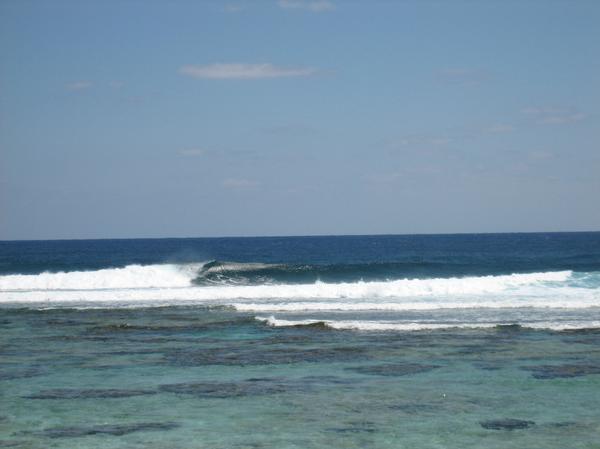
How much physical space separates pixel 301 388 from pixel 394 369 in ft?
9.58

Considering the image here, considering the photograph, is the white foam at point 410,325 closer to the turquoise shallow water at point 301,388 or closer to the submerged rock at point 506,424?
the turquoise shallow water at point 301,388

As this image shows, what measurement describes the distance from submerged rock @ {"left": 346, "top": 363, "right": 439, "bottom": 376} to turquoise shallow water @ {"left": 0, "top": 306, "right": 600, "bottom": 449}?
2 centimetres

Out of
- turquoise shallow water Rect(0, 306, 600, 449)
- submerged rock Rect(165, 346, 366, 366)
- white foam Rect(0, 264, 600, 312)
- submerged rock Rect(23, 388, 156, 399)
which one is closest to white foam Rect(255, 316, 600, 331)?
turquoise shallow water Rect(0, 306, 600, 449)


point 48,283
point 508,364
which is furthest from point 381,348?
point 48,283

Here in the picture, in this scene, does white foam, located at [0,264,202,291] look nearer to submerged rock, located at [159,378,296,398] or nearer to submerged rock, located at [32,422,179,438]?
submerged rock, located at [159,378,296,398]

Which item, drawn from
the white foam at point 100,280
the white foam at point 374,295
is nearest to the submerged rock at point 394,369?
the white foam at point 374,295

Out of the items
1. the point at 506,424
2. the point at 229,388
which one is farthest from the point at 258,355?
the point at 506,424

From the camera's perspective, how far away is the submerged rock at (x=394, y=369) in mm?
17513

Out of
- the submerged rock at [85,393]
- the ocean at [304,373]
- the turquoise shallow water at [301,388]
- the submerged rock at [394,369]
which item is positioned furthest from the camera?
the submerged rock at [394,369]

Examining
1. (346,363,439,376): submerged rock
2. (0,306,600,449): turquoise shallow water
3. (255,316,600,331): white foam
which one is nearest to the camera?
(0,306,600,449): turquoise shallow water

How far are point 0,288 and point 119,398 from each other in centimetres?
3871

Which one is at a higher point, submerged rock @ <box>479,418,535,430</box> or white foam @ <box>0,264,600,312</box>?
white foam @ <box>0,264,600,312</box>

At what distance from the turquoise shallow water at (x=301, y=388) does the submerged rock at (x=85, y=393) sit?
0.06m

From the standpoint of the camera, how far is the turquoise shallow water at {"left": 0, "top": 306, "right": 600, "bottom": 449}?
12.4 meters
